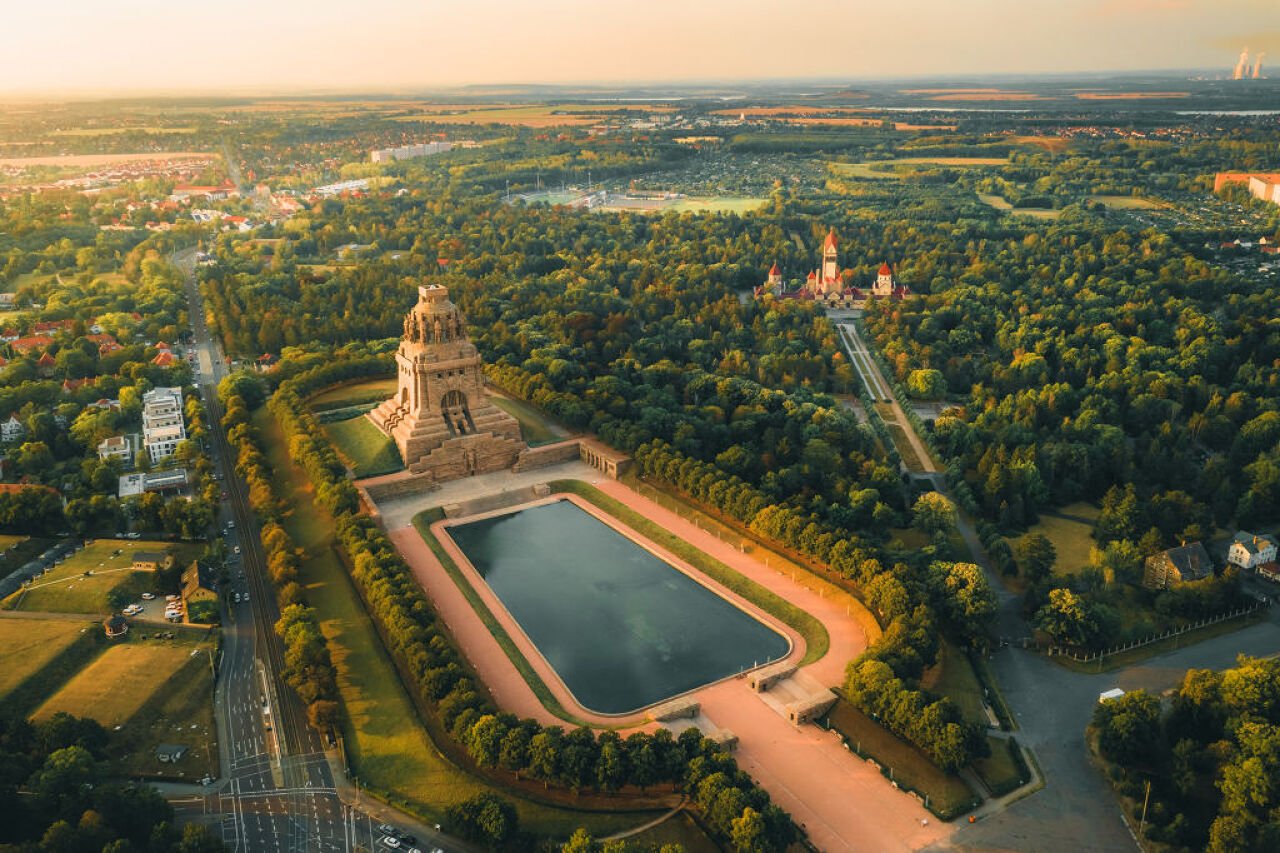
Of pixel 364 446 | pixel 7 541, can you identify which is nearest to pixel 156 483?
pixel 7 541

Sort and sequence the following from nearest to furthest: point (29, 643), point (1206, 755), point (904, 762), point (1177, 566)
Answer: point (1206, 755), point (904, 762), point (29, 643), point (1177, 566)

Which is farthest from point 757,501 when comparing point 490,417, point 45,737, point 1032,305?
point 1032,305

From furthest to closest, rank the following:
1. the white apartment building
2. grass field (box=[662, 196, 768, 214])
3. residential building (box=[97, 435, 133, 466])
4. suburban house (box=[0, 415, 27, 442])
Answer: grass field (box=[662, 196, 768, 214])
suburban house (box=[0, 415, 27, 442])
the white apartment building
residential building (box=[97, 435, 133, 466])

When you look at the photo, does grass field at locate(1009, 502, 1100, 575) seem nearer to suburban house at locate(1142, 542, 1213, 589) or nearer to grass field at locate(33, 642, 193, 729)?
suburban house at locate(1142, 542, 1213, 589)

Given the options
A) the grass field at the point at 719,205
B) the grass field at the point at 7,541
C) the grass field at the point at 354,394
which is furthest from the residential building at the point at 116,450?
the grass field at the point at 719,205

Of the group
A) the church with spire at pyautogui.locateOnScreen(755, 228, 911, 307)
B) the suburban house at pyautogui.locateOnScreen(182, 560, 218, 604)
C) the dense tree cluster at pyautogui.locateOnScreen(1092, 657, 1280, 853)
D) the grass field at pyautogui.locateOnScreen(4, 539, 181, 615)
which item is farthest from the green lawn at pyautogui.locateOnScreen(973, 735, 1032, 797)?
the church with spire at pyautogui.locateOnScreen(755, 228, 911, 307)

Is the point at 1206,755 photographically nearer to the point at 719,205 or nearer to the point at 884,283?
the point at 884,283

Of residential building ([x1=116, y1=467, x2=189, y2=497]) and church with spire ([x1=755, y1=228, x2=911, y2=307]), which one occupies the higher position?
church with spire ([x1=755, y1=228, x2=911, y2=307])
